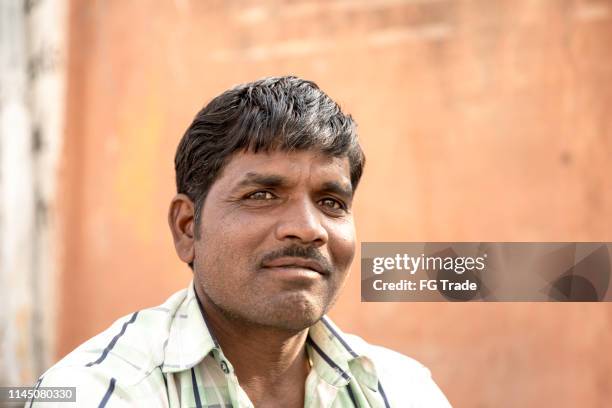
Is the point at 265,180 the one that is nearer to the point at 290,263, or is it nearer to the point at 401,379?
the point at 290,263

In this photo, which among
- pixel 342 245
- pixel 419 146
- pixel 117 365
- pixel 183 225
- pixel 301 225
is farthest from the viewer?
pixel 419 146

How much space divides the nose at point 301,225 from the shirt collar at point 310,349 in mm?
318

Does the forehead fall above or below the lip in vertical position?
above

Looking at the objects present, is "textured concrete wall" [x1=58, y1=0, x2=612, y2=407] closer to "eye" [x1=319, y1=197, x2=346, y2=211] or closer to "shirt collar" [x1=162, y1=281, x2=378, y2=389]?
"shirt collar" [x1=162, y1=281, x2=378, y2=389]

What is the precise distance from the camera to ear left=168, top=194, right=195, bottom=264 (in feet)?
7.74

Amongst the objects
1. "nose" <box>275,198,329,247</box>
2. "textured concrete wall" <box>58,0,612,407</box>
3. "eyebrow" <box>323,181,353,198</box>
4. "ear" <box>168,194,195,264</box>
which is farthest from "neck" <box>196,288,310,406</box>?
"textured concrete wall" <box>58,0,612,407</box>

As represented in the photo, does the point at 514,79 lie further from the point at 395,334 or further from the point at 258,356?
the point at 258,356

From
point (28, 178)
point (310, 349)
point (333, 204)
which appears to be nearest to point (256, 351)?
point (310, 349)

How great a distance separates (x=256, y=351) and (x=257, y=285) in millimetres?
265

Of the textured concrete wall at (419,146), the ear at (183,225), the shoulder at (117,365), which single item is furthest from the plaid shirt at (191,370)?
the textured concrete wall at (419,146)

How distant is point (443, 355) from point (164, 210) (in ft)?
5.22

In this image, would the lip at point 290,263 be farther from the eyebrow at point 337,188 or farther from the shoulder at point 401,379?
the shoulder at point 401,379

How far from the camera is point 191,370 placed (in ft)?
6.91

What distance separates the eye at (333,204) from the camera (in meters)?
2.28
